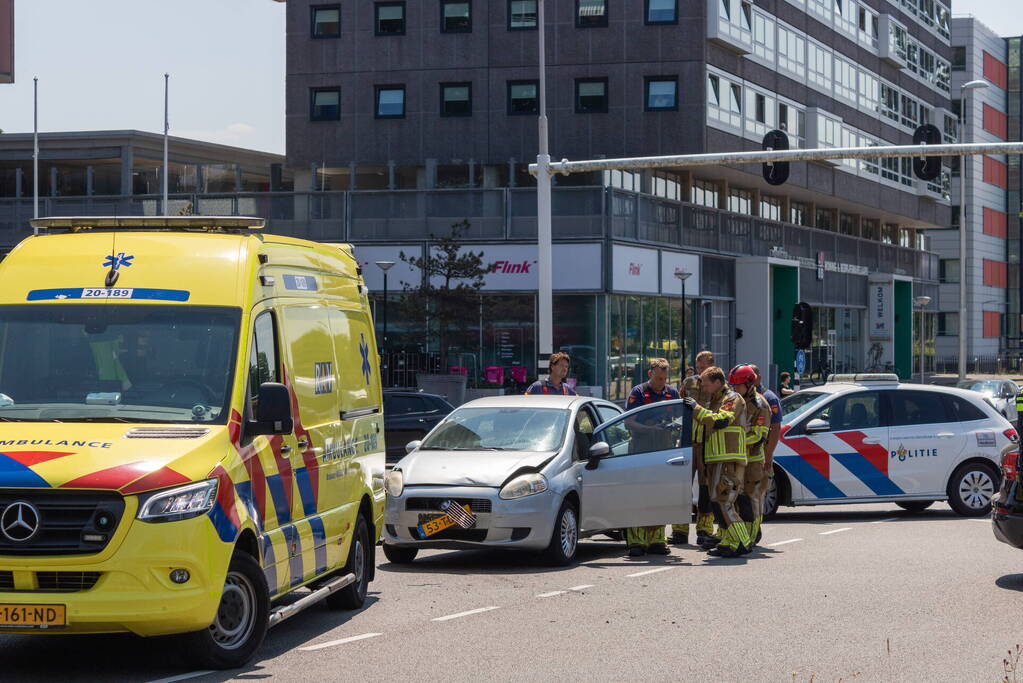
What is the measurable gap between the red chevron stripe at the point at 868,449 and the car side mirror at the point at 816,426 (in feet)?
0.86

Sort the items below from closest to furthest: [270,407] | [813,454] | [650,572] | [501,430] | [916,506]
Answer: [270,407]
[650,572]
[501,430]
[813,454]
[916,506]

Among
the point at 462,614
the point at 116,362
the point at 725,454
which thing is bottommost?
the point at 462,614

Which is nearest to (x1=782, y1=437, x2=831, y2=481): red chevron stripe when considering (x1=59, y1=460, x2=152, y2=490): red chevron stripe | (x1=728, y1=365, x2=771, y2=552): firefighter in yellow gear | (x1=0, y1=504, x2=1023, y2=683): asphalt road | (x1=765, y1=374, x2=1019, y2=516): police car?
(x1=765, y1=374, x2=1019, y2=516): police car

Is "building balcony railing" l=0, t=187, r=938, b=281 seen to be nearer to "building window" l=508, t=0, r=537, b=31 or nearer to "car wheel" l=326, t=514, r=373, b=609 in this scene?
"building window" l=508, t=0, r=537, b=31

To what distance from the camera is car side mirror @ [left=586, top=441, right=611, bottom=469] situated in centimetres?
1402

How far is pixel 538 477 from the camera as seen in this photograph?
530 inches

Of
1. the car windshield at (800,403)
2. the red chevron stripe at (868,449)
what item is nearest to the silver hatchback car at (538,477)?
the car windshield at (800,403)

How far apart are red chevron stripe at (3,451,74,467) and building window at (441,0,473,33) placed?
40.0m

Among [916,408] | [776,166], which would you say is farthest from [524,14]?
[916,408]

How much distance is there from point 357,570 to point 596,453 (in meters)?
3.63

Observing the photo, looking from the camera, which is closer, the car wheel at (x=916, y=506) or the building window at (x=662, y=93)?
the car wheel at (x=916, y=506)

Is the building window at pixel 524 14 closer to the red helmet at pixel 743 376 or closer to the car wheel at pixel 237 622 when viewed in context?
the red helmet at pixel 743 376

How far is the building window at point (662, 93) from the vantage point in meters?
45.3

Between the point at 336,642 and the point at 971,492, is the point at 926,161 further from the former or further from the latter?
the point at 336,642
